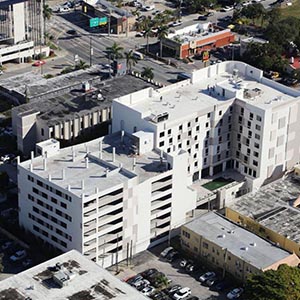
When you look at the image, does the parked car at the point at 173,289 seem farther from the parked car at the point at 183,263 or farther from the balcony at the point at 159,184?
the balcony at the point at 159,184

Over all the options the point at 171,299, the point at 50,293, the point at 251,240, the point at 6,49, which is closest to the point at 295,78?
the point at 6,49

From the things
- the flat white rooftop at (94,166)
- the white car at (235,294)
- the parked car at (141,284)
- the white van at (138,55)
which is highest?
the flat white rooftop at (94,166)

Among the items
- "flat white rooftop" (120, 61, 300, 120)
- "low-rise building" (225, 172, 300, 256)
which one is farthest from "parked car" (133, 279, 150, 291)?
"flat white rooftop" (120, 61, 300, 120)

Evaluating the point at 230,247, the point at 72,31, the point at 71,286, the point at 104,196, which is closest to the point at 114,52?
the point at 72,31

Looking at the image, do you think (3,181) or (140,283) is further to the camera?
(3,181)

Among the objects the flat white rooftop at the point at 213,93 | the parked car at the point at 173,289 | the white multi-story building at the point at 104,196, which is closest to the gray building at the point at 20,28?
the flat white rooftop at the point at 213,93

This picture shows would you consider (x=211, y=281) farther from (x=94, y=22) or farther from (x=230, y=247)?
(x=94, y=22)
